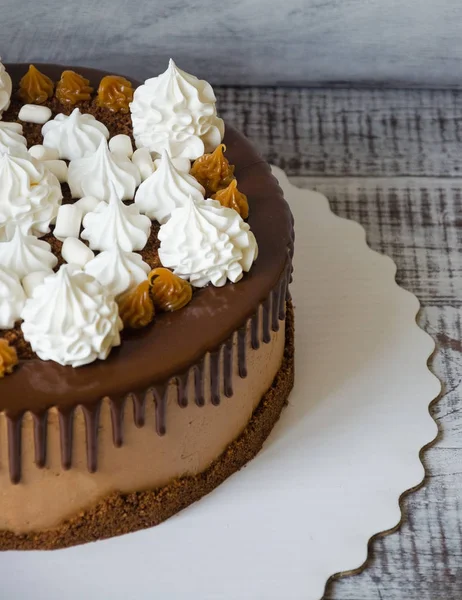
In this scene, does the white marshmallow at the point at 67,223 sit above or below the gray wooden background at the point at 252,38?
below

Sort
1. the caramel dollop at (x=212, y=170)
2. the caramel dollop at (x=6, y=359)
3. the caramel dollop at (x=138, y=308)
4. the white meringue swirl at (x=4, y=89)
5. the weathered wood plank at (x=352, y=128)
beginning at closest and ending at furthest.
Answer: the caramel dollop at (x=6, y=359), the caramel dollop at (x=138, y=308), the caramel dollop at (x=212, y=170), the white meringue swirl at (x=4, y=89), the weathered wood plank at (x=352, y=128)

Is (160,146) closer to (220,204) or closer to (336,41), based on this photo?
(220,204)

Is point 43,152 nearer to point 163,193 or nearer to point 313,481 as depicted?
point 163,193

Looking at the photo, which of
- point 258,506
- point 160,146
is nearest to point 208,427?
point 258,506

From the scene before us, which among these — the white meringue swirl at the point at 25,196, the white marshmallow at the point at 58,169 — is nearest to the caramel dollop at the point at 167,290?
the white meringue swirl at the point at 25,196

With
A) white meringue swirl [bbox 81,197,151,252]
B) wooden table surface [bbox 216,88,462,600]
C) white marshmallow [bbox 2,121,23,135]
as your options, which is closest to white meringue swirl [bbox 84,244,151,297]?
white meringue swirl [bbox 81,197,151,252]

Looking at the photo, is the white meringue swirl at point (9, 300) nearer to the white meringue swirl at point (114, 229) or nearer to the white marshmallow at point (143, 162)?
the white meringue swirl at point (114, 229)

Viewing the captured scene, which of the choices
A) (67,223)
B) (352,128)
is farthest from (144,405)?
(352,128)

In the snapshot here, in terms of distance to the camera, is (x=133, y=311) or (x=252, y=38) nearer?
(x=133, y=311)
